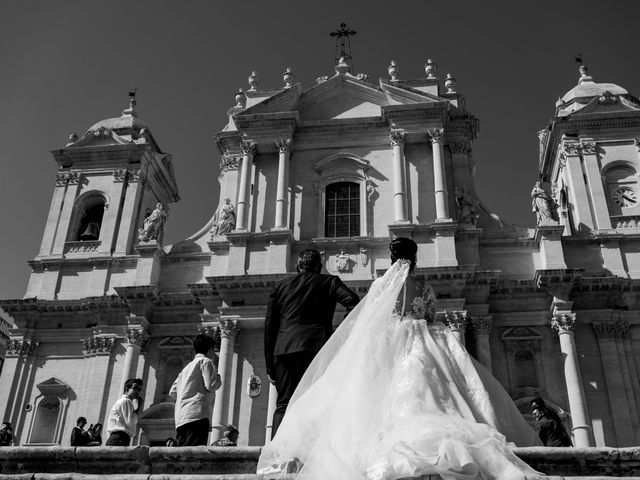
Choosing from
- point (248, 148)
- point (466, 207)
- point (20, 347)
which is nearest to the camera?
point (466, 207)

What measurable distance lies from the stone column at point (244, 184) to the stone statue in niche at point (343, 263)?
3106mm

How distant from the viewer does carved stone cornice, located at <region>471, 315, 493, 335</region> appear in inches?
738

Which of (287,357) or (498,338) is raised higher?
(498,338)

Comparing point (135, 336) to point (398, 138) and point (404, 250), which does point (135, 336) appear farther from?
point (404, 250)

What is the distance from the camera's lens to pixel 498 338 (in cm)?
1914

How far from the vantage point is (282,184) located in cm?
2153

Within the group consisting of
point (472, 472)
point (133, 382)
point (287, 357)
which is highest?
point (133, 382)

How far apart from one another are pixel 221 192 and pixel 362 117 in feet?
17.2

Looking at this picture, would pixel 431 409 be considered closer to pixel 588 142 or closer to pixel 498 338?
pixel 498 338

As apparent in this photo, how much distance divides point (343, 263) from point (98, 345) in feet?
25.0

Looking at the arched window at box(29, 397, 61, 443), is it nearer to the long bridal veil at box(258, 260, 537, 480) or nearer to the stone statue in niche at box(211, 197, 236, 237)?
the stone statue in niche at box(211, 197, 236, 237)

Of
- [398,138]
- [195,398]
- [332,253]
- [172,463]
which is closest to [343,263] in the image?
[332,253]

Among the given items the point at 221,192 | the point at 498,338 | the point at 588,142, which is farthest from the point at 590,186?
the point at 221,192

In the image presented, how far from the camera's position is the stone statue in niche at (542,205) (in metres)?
20.1
